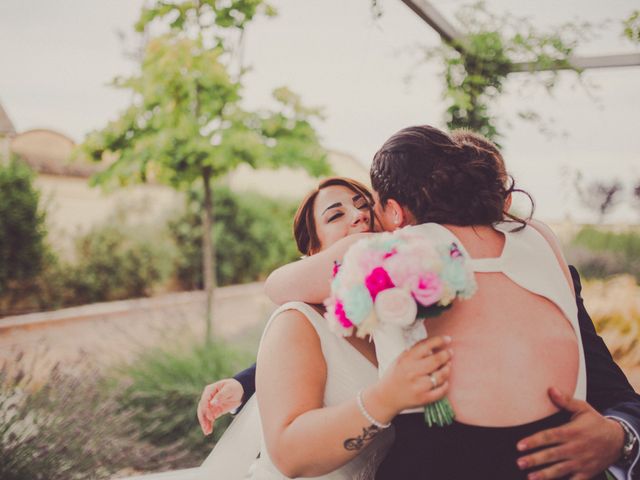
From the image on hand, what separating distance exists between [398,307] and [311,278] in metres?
0.54

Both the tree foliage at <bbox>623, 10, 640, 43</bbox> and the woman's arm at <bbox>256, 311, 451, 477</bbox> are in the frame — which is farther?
the tree foliage at <bbox>623, 10, 640, 43</bbox>

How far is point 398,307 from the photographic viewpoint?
4.15 feet

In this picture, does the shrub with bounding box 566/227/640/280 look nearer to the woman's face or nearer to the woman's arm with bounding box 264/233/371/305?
the woman's face

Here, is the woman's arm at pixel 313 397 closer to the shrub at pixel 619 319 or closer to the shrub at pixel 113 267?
the shrub at pixel 619 319

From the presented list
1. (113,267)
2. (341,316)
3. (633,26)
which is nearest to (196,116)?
(633,26)

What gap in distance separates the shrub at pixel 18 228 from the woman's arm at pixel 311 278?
8.91m

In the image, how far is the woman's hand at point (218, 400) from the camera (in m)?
2.17

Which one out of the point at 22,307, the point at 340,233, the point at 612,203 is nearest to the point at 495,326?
the point at 340,233

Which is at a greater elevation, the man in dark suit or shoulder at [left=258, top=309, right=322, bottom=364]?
shoulder at [left=258, top=309, right=322, bottom=364]

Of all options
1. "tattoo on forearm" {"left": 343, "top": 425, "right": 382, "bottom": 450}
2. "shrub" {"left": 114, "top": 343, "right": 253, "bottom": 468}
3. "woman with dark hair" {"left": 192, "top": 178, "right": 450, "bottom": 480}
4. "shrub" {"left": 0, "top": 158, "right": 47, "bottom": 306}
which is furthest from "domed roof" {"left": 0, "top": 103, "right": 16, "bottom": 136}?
"tattoo on forearm" {"left": 343, "top": 425, "right": 382, "bottom": 450}

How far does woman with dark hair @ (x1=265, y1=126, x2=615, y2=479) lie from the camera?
4.68 feet

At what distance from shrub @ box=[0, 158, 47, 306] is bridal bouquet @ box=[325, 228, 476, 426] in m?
9.41

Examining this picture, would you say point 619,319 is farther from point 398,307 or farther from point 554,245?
point 398,307

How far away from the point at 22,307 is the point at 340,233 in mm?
9312
